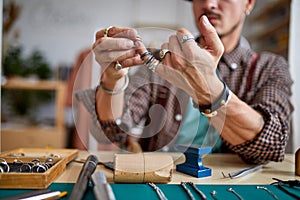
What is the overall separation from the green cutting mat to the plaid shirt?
0.60 feet

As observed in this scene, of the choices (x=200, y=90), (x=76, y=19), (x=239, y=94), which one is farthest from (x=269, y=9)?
(x=200, y=90)

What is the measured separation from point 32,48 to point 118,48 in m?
2.65

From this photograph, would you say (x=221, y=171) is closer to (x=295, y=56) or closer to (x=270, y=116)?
(x=270, y=116)

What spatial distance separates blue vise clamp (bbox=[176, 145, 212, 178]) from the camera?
550 mm

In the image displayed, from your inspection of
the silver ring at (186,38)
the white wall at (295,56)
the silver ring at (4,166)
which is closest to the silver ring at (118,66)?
the silver ring at (186,38)

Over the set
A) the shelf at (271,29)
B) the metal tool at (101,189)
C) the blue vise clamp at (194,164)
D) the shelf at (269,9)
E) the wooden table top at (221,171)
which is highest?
the shelf at (269,9)

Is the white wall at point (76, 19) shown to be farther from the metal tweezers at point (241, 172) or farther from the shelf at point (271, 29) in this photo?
the metal tweezers at point (241, 172)

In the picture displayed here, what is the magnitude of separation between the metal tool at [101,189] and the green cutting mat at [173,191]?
2 cm

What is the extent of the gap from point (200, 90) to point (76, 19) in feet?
8.81

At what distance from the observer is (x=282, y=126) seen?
2.24 feet

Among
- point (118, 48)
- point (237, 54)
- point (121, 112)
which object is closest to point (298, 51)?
point (237, 54)

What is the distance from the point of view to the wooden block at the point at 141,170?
49cm

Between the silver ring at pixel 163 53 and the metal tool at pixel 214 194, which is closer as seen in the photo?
the metal tool at pixel 214 194

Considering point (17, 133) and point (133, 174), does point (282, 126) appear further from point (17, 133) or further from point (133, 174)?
point (17, 133)
